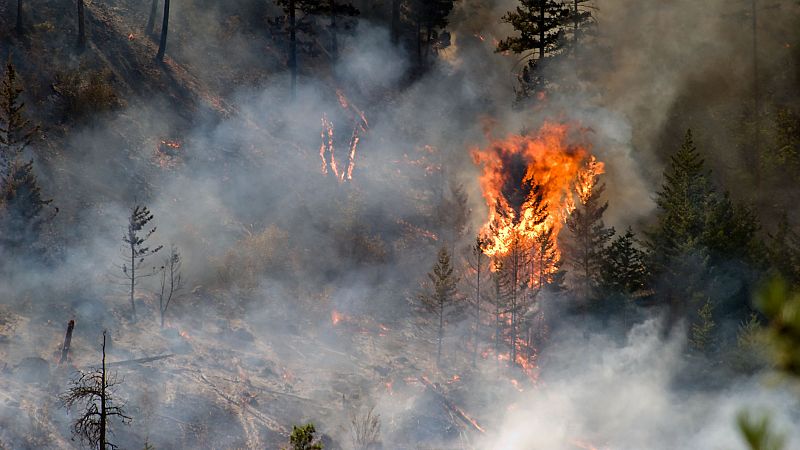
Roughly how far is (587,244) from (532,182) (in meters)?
6.30

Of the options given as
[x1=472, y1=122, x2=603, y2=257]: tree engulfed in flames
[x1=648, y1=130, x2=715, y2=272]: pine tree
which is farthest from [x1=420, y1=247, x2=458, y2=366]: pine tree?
[x1=648, y1=130, x2=715, y2=272]: pine tree

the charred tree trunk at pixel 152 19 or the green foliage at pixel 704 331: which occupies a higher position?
the charred tree trunk at pixel 152 19

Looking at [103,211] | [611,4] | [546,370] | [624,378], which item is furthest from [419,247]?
[611,4]

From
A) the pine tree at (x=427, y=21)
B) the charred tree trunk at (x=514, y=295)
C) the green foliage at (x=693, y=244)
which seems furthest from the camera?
the pine tree at (x=427, y=21)

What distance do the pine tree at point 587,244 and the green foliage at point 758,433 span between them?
1470 inches

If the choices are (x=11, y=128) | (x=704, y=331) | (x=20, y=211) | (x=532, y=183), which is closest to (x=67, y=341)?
(x=20, y=211)

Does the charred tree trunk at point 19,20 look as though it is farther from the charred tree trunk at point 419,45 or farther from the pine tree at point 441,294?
the charred tree trunk at point 419,45

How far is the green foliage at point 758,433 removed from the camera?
13.8ft

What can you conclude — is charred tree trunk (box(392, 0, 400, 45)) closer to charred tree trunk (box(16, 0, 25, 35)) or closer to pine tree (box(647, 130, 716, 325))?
charred tree trunk (box(16, 0, 25, 35))

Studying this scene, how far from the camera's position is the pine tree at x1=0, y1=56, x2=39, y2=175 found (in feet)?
116

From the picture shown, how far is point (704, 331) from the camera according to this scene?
3594 cm

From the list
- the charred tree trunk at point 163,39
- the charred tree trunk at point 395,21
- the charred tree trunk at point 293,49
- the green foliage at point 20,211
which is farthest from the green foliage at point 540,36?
the green foliage at point 20,211

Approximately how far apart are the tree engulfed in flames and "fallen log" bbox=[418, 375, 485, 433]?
10.0 meters

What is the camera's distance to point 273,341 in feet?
124
